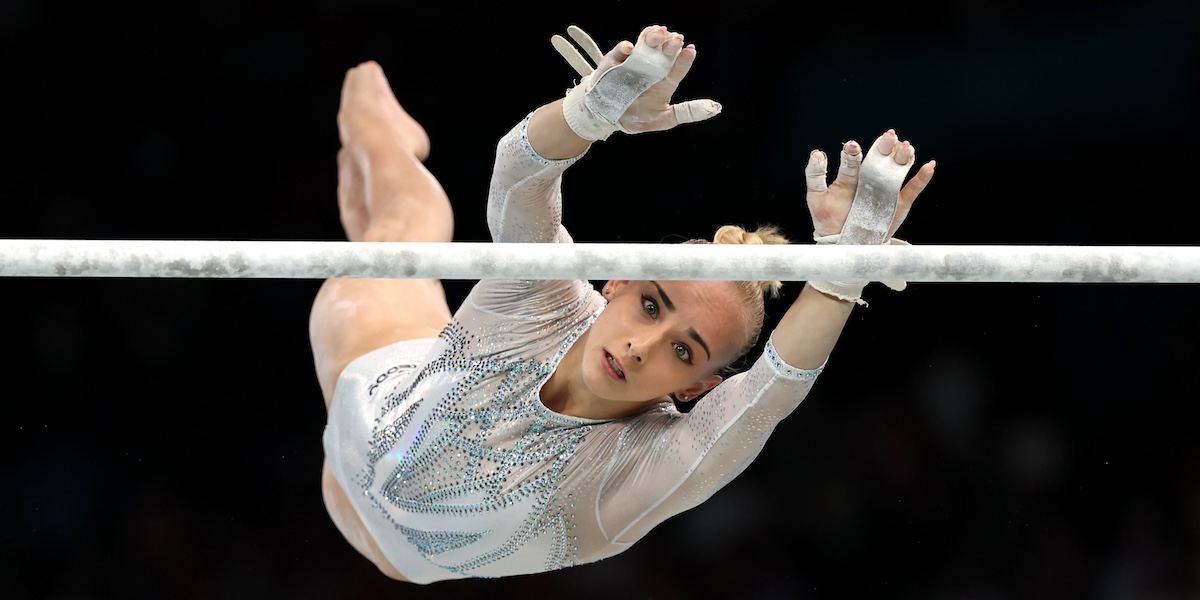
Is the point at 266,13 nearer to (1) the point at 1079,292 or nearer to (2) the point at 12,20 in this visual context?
(2) the point at 12,20

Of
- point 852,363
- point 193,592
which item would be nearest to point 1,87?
point 193,592

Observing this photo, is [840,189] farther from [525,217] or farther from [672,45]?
[525,217]

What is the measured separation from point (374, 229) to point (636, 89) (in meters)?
1.25

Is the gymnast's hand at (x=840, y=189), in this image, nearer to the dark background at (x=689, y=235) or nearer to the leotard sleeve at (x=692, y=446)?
the leotard sleeve at (x=692, y=446)

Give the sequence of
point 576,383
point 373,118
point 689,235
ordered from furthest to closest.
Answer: point 689,235 < point 373,118 < point 576,383

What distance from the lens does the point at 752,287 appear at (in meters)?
2.11

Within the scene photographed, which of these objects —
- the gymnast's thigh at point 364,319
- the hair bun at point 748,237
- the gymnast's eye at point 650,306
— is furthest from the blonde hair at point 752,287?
the gymnast's thigh at point 364,319

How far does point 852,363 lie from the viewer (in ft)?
11.6

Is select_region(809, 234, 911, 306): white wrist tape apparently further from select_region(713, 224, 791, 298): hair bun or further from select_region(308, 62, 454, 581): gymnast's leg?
select_region(308, 62, 454, 581): gymnast's leg

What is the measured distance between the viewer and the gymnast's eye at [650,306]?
2070 mm

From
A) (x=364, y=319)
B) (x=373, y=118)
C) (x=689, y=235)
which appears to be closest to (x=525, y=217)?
(x=364, y=319)

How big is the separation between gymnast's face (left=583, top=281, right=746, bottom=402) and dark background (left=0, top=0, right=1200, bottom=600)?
53.0 inches

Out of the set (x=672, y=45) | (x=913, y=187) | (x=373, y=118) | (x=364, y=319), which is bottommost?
(x=364, y=319)

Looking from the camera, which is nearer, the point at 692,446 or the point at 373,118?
the point at 692,446
